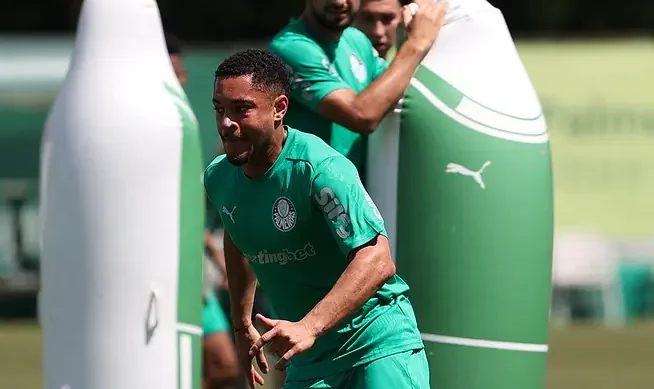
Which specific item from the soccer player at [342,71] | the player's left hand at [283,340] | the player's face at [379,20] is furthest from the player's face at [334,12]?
the player's left hand at [283,340]

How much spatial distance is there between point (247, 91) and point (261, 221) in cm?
46

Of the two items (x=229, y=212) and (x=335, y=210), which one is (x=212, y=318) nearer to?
(x=229, y=212)

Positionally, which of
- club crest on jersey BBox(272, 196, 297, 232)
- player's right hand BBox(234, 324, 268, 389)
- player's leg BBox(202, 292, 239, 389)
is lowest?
player's leg BBox(202, 292, 239, 389)

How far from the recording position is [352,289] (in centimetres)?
486

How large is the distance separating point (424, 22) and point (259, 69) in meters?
1.75

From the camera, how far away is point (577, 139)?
59.0 feet

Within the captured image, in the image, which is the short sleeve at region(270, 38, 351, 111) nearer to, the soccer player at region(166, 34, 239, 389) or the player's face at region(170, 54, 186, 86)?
the player's face at region(170, 54, 186, 86)

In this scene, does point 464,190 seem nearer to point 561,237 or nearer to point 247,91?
point 247,91

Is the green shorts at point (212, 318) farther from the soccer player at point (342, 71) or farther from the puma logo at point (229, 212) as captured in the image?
the puma logo at point (229, 212)

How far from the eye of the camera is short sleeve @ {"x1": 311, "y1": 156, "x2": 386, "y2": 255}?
4.96m

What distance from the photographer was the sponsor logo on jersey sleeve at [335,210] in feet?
16.3

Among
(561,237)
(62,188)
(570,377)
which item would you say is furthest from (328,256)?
(561,237)

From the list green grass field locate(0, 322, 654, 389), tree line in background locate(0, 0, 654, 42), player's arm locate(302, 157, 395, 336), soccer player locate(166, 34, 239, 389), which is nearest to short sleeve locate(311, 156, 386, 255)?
player's arm locate(302, 157, 395, 336)

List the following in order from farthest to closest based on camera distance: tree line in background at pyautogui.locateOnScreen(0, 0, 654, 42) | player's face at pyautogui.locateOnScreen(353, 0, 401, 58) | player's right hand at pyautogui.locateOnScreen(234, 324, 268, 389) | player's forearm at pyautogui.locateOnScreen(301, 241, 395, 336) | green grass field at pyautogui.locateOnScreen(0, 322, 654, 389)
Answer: tree line in background at pyautogui.locateOnScreen(0, 0, 654, 42) < green grass field at pyautogui.locateOnScreen(0, 322, 654, 389) < player's face at pyautogui.locateOnScreen(353, 0, 401, 58) < player's right hand at pyautogui.locateOnScreen(234, 324, 268, 389) < player's forearm at pyautogui.locateOnScreen(301, 241, 395, 336)
